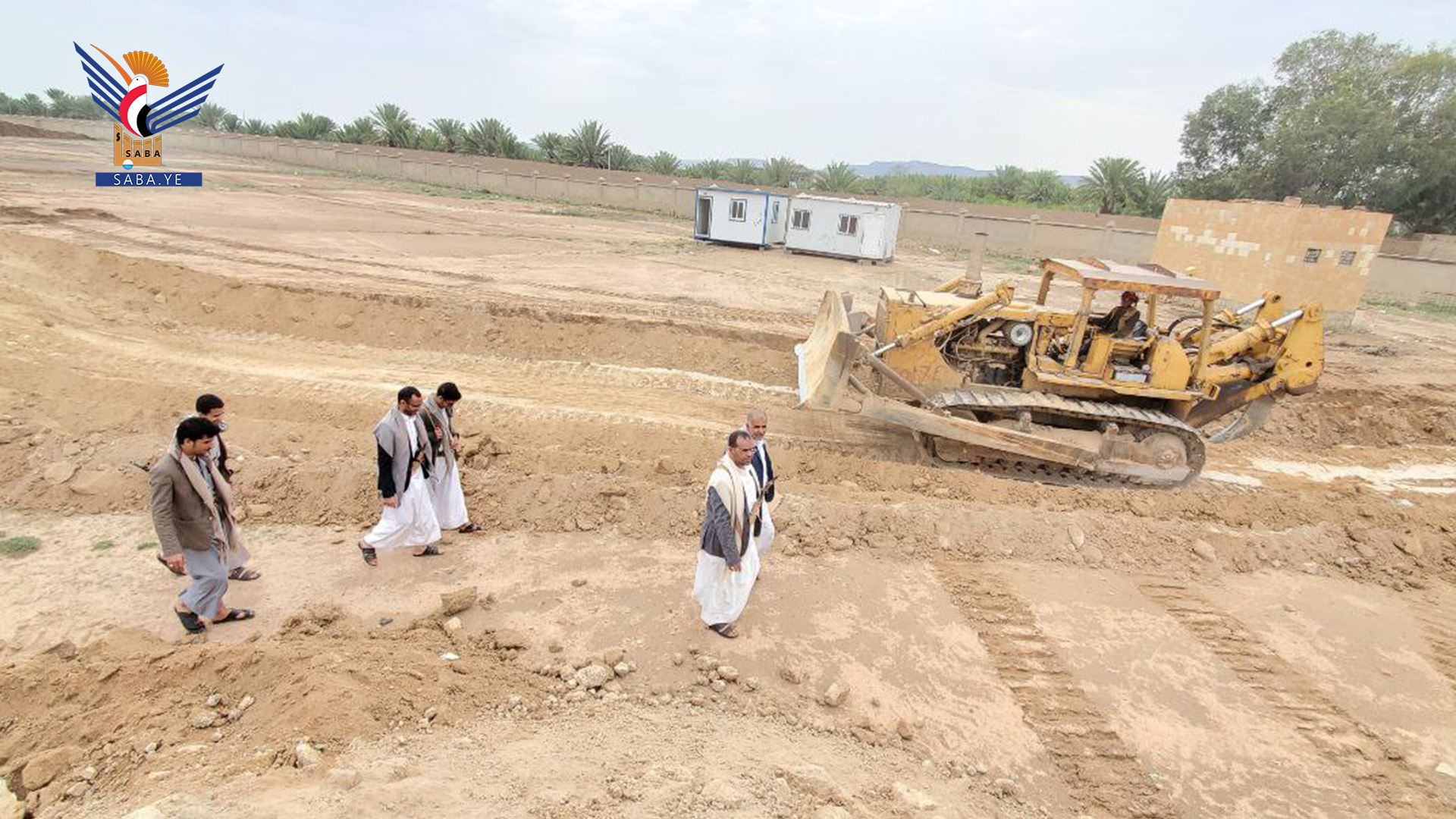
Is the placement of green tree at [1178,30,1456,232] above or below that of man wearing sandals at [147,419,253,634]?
above

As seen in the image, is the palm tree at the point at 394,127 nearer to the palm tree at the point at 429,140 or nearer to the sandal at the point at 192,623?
the palm tree at the point at 429,140

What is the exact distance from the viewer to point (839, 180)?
37.7 metres

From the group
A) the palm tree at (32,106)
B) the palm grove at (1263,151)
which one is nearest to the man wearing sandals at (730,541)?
the palm grove at (1263,151)

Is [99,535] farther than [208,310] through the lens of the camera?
No

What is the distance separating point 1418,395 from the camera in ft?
37.7

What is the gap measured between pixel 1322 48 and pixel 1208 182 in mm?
8282

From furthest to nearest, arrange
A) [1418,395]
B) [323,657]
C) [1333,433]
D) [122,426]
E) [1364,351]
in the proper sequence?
[1364,351], [1418,395], [1333,433], [122,426], [323,657]

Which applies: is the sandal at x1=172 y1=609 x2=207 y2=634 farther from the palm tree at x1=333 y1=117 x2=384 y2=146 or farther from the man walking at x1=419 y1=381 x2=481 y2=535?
the palm tree at x1=333 y1=117 x2=384 y2=146

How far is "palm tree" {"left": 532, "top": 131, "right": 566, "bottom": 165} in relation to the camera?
1586 inches

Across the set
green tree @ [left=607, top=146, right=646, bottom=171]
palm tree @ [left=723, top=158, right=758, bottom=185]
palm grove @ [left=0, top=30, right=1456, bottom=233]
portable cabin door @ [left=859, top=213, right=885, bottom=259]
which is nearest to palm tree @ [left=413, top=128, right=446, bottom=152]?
palm grove @ [left=0, top=30, right=1456, bottom=233]

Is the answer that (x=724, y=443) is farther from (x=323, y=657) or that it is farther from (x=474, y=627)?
(x=323, y=657)

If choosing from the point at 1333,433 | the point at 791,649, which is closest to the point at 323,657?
the point at 791,649

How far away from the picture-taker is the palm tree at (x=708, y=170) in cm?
4000

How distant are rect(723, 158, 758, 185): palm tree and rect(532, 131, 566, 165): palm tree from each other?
347 inches
